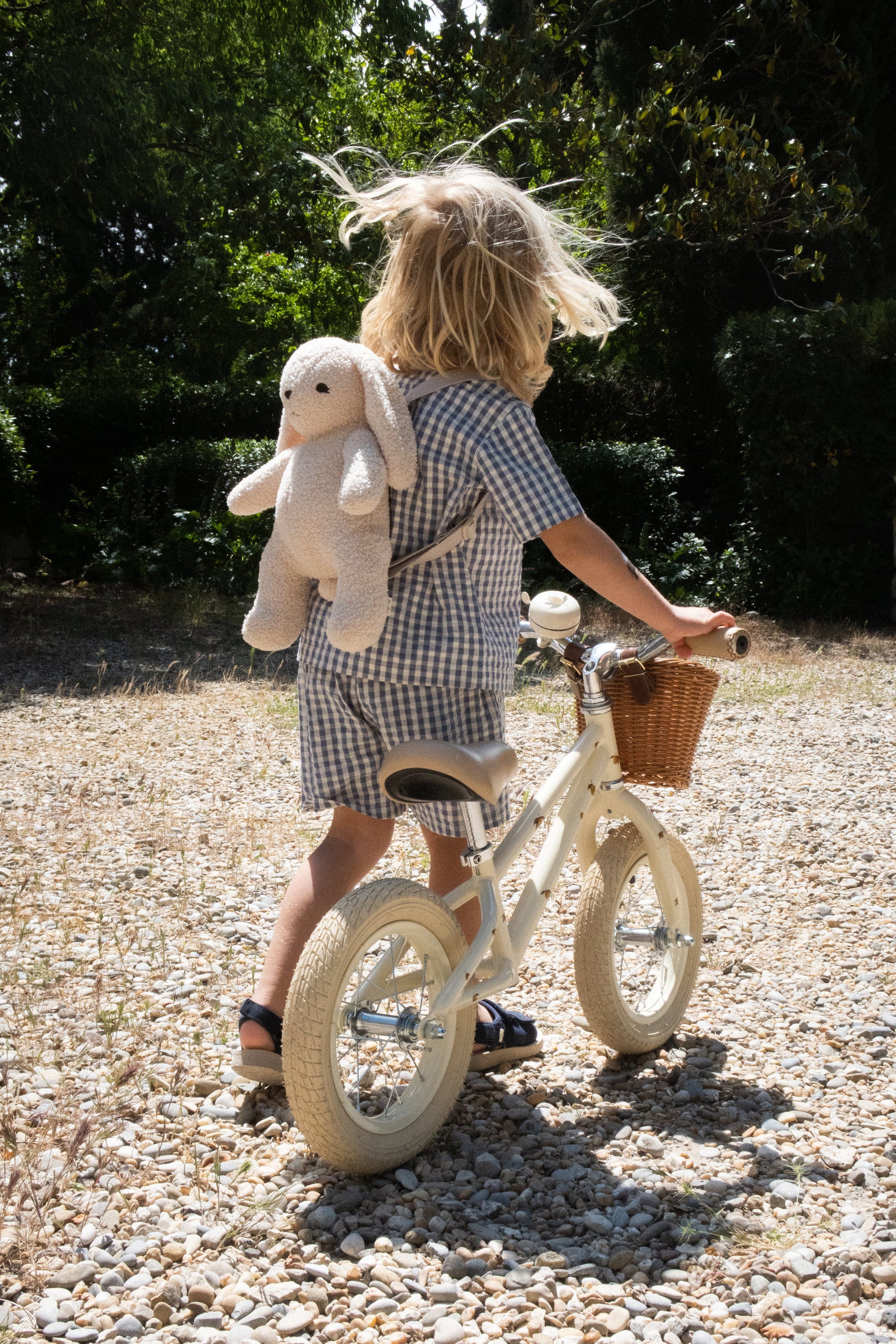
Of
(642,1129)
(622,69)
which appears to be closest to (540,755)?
(642,1129)

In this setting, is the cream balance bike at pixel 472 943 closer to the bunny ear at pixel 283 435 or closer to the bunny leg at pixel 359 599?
the bunny leg at pixel 359 599

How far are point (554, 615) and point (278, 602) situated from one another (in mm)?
563

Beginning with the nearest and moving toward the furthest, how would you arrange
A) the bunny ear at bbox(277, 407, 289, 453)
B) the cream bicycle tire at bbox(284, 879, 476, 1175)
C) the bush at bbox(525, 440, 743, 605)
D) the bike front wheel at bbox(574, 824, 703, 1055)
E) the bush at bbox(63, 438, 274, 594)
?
the cream bicycle tire at bbox(284, 879, 476, 1175), the bunny ear at bbox(277, 407, 289, 453), the bike front wheel at bbox(574, 824, 703, 1055), the bush at bbox(525, 440, 743, 605), the bush at bbox(63, 438, 274, 594)

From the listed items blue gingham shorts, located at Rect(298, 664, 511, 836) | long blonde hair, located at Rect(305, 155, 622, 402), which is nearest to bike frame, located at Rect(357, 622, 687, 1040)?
blue gingham shorts, located at Rect(298, 664, 511, 836)

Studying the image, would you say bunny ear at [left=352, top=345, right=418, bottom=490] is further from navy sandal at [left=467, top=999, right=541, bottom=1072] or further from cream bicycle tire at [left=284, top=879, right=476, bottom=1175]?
navy sandal at [left=467, top=999, right=541, bottom=1072]

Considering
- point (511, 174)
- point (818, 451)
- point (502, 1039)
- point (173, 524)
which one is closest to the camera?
point (502, 1039)

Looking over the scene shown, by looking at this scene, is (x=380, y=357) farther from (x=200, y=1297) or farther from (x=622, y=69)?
(x=622, y=69)

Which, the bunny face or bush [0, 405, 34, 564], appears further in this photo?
bush [0, 405, 34, 564]

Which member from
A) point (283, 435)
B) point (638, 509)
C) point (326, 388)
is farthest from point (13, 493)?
point (326, 388)

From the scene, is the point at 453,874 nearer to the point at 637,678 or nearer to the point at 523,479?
the point at 637,678

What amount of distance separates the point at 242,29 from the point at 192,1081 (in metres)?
11.8

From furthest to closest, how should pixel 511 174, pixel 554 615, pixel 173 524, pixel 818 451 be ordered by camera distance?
pixel 173 524
pixel 511 174
pixel 818 451
pixel 554 615

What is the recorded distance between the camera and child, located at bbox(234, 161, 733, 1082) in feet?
6.85

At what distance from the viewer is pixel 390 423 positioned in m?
2.02
